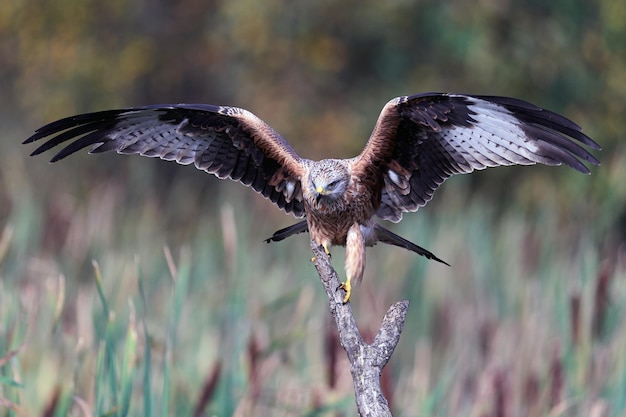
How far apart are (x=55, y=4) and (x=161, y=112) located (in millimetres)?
9509

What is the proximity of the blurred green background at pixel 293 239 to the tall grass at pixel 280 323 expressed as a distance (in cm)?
2

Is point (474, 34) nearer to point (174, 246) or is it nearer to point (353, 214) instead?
point (174, 246)

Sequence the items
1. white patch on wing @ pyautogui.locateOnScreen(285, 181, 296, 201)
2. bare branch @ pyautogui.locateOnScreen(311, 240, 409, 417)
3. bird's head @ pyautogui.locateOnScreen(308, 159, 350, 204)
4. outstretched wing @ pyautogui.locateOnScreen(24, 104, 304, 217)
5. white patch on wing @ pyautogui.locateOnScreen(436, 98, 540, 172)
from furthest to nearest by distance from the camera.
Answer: white patch on wing @ pyautogui.locateOnScreen(285, 181, 296, 201)
outstretched wing @ pyautogui.locateOnScreen(24, 104, 304, 217)
bird's head @ pyautogui.locateOnScreen(308, 159, 350, 204)
white patch on wing @ pyautogui.locateOnScreen(436, 98, 540, 172)
bare branch @ pyautogui.locateOnScreen(311, 240, 409, 417)

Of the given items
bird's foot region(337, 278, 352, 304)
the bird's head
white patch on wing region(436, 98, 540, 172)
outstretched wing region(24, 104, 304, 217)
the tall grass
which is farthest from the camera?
outstretched wing region(24, 104, 304, 217)

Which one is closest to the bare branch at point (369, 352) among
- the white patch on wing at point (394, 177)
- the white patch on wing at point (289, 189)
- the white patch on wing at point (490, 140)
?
the white patch on wing at point (490, 140)

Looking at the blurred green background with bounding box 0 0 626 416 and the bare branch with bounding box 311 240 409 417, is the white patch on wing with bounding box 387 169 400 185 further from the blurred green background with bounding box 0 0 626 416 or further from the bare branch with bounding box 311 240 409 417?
the bare branch with bounding box 311 240 409 417

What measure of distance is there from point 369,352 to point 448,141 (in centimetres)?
157

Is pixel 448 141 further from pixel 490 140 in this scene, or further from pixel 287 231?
pixel 287 231

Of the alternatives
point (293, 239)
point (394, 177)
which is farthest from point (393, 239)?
point (293, 239)

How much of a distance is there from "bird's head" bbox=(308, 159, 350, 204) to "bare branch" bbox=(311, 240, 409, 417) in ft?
3.06

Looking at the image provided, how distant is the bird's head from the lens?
3.53 meters

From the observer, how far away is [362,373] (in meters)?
2.32

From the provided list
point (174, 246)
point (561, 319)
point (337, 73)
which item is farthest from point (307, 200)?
point (337, 73)

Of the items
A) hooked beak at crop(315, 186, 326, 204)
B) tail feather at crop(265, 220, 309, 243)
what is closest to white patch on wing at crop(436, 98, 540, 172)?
hooked beak at crop(315, 186, 326, 204)
